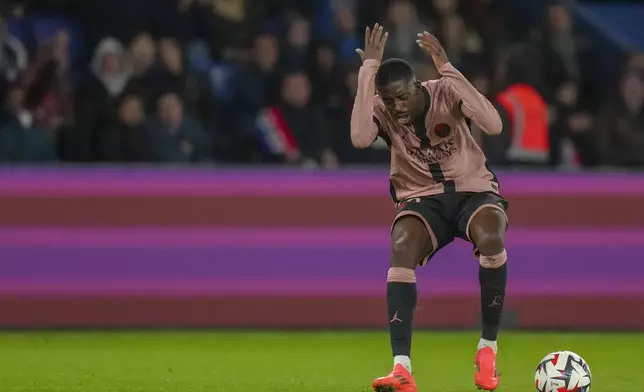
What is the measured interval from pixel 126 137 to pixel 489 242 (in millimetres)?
5392

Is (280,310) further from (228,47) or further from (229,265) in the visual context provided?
(228,47)

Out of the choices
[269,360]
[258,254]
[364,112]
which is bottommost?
[269,360]

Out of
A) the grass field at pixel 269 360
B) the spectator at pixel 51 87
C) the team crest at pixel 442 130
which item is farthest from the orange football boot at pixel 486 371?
the spectator at pixel 51 87

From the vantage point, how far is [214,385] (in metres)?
7.94

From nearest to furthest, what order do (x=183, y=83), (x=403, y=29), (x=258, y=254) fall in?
(x=258, y=254) → (x=183, y=83) → (x=403, y=29)

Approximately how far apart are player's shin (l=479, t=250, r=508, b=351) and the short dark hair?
113cm

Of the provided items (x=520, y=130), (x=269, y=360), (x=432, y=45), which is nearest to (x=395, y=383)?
(x=432, y=45)

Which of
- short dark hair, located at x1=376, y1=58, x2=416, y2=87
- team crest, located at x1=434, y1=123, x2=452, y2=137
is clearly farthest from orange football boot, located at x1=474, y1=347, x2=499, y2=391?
short dark hair, located at x1=376, y1=58, x2=416, y2=87

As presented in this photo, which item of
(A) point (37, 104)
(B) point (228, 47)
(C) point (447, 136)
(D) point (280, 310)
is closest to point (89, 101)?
(A) point (37, 104)

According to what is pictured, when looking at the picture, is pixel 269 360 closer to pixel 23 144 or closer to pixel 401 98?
pixel 401 98

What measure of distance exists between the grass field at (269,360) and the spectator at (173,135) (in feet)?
6.07

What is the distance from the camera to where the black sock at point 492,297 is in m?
7.57

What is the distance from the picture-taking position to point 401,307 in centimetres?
736

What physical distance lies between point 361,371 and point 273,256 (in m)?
2.79
